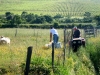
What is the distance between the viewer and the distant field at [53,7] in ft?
305

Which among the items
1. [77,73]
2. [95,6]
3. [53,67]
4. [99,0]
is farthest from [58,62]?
[99,0]

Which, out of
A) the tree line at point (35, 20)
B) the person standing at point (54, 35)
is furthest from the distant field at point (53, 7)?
the person standing at point (54, 35)

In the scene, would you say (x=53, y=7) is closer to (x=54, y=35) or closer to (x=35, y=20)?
(x=35, y=20)

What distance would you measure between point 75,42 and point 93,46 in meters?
1.13

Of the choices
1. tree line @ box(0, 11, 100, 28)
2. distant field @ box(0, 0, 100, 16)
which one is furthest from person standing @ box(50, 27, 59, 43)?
distant field @ box(0, 0, 100, 16)

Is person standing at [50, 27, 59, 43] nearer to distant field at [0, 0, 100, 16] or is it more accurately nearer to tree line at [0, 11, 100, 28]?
tree line at [0, 11, 100, 28]

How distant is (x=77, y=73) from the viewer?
14.0 metres

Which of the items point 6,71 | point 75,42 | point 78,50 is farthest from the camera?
point 75,42

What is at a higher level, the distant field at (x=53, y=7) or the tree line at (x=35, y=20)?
the distant field at (x=53, y=7)

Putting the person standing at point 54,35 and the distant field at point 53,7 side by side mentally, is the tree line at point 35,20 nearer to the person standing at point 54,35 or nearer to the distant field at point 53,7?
the distant field at point 53,7

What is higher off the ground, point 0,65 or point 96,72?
point 0,65

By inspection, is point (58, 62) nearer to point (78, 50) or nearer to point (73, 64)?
point (73, 64)

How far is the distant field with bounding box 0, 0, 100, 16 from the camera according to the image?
93100 millimetres

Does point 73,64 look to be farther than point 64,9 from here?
No
